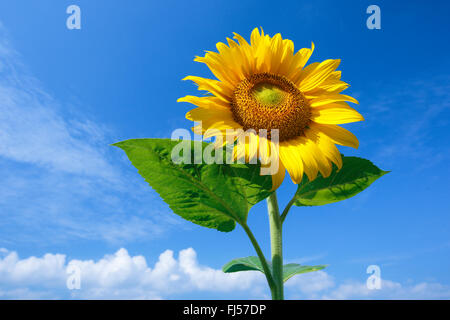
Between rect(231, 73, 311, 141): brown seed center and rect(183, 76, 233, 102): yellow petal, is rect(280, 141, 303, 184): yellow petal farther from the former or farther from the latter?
rect(183, 76, 233, 102): yellow petal

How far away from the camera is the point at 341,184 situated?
6.61ft

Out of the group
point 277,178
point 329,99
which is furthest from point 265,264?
point 329,99

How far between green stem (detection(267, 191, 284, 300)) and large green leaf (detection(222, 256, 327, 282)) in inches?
8.3

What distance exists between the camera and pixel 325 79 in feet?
6.89

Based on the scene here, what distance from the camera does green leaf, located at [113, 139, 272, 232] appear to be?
1.72 metres

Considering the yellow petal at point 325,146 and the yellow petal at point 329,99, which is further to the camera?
the yellow petal at point 329,99

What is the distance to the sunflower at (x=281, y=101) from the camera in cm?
187

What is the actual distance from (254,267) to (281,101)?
38.7 inches

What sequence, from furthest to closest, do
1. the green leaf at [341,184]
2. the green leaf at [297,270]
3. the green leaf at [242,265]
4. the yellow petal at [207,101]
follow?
1. the green leaf at [297,270]
2. the green leaf at [242,265]
3. the green leaf at [341,184]
4. the yellow petal at [207,101]

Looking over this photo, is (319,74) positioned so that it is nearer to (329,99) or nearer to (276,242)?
(329,99)

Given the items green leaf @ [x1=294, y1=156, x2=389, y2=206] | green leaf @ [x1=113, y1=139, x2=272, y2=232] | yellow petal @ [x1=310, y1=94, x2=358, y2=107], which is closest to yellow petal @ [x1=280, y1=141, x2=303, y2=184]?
green leaf @ [x1=113, y1=139, x2=272, y2=232]

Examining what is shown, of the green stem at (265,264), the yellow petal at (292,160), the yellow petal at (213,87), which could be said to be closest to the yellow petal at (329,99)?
the yellow petal at (292,160)

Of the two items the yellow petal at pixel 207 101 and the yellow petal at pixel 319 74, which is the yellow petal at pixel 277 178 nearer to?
the yellow petal at pixel 207 101

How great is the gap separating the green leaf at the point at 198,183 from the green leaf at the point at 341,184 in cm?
36
